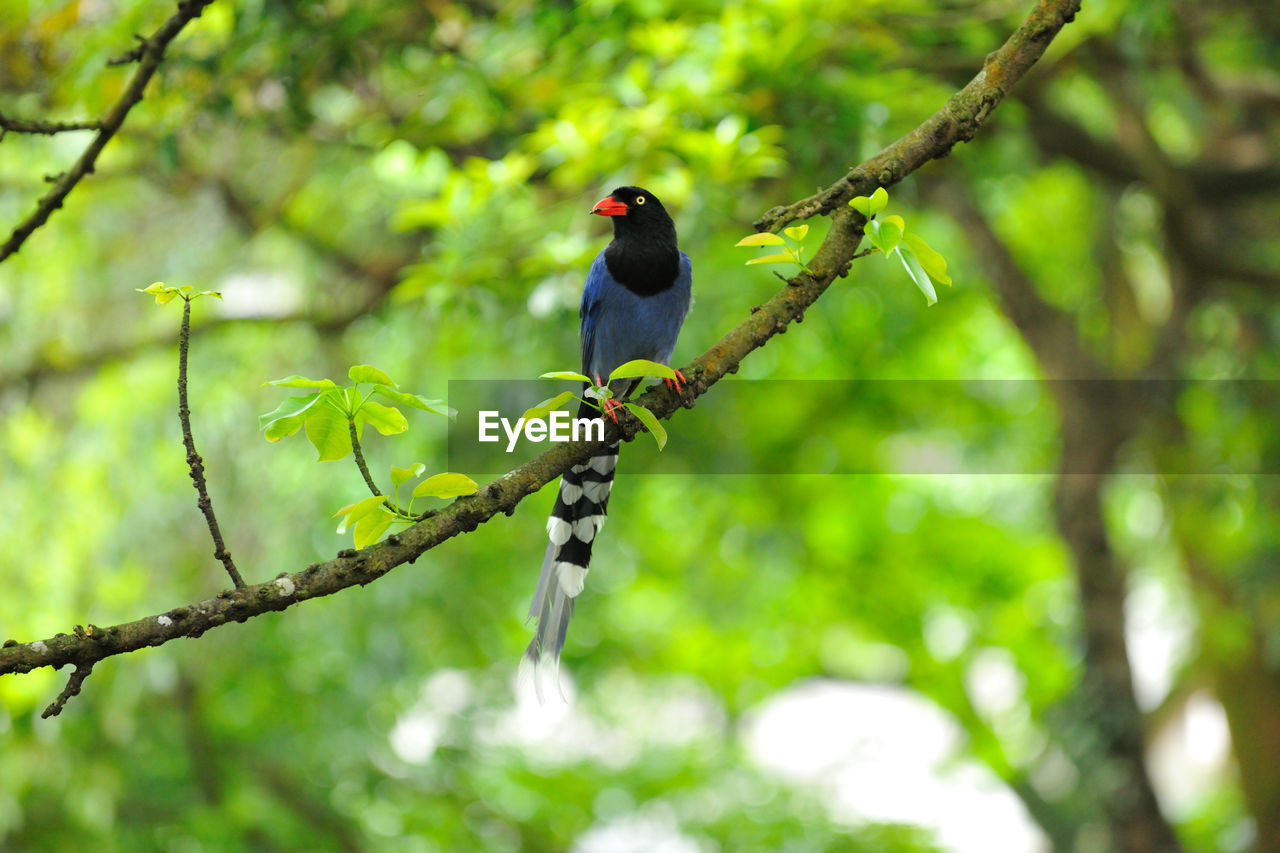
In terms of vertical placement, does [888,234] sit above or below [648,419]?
above

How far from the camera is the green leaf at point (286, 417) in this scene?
4.32 ft

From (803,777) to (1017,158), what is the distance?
19.8 ft

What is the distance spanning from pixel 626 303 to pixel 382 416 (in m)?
1.25

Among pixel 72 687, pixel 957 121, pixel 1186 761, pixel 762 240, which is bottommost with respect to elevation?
pixel 1186 761

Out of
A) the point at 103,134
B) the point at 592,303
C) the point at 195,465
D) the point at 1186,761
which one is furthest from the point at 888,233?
the point at 1186,761

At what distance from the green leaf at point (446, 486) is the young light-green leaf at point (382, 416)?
0.10m

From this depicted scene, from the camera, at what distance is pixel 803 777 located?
9.73 meters

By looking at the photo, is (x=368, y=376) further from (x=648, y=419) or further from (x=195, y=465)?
(x=648, y=419)

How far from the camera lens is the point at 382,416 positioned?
141 cm

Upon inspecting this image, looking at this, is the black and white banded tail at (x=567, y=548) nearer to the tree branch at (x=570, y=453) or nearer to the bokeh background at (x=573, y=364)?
the tree branch at (x=570, y=453)

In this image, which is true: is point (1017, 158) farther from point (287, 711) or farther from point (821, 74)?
point (287, 711)

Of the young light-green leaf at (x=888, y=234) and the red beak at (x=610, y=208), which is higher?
the young light-green leaf at (x=888, y=234)

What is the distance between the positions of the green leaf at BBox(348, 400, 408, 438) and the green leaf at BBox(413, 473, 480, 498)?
0.10m

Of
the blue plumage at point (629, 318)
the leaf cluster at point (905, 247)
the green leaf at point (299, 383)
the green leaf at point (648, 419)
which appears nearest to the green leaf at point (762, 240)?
the leaf cluster at point (905, 247)
